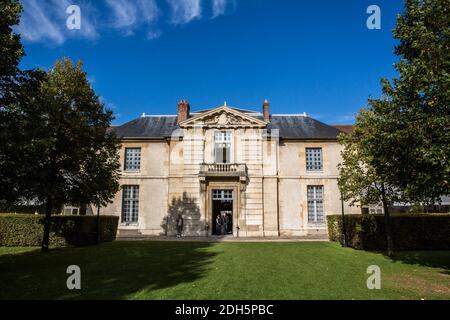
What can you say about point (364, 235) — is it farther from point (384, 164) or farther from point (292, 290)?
point (292, 290)

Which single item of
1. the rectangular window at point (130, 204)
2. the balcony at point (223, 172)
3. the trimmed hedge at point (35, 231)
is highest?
the balcony at point (223, 172)

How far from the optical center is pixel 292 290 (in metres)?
7.25

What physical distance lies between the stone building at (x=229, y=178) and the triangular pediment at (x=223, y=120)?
7cm

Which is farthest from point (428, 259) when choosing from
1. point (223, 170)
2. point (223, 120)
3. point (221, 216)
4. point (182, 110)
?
point (182, 110)

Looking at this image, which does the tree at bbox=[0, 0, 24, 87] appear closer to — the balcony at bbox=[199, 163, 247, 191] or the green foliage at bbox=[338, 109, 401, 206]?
the green foliage at bbox=[338, 109, 401, 206]

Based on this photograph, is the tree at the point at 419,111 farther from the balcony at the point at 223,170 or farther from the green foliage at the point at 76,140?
the balcony at the point at 223,170

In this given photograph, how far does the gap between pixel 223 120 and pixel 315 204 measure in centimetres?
900

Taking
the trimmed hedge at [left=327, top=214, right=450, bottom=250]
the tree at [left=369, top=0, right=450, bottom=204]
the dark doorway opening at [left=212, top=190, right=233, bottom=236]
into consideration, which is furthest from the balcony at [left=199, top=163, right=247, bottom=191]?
the tree at [left=369, top=0, right=450, bottom=204]

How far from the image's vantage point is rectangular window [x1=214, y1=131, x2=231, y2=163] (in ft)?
78.8

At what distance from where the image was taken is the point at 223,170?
76.6ft

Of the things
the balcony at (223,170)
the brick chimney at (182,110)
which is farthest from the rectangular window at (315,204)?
the brick chimney at (182,110)

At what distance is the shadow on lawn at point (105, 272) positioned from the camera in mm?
7052

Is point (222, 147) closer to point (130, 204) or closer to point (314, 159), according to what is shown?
point (314, 159)

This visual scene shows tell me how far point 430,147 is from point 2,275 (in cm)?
1196
